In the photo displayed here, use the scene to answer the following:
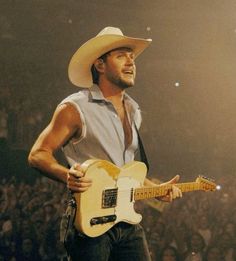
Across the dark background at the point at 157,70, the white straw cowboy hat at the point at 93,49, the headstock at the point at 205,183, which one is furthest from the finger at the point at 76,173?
the dark background at the point at 157,70

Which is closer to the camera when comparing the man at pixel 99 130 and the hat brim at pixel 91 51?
the man at pixel 99 130

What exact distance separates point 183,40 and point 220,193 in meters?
7.59

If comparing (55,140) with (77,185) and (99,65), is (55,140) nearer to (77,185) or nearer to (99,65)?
(77,185)

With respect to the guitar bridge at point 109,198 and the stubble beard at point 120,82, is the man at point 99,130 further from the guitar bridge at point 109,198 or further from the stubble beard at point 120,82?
the guitar bridge at point 109,198

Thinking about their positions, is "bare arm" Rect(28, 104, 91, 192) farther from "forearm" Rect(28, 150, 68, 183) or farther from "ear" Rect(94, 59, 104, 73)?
"ear" Rect(94, 59, 104, 73)

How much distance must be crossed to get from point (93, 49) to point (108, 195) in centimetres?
81

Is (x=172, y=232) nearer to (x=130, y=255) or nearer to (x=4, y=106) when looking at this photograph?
(x=130, y=255)

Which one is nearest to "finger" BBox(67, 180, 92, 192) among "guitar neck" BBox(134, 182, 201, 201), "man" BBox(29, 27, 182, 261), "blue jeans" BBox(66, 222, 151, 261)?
"man" BBox(29, 27, 182, 261)

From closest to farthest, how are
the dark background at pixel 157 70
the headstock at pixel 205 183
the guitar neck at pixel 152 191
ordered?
the guitar neck at pixel 152 191, the headstock at pixel 205 183, the dark background at pixel 157 70

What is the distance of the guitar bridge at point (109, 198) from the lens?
1.91 metres

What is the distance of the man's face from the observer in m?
2.23

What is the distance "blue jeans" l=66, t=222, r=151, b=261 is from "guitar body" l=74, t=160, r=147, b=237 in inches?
2.3

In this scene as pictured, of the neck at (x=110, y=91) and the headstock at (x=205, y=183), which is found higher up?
the neck at (x=110, y=91)

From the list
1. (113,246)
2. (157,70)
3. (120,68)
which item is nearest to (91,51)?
(120,68)
